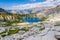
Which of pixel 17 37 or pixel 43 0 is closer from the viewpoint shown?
pixel 17 37

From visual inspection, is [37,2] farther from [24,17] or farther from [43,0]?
[24,17]

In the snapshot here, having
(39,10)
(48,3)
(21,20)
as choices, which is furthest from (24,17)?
(48,3)

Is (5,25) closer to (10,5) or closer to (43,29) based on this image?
(10,5)

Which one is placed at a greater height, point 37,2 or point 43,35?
point 37,2

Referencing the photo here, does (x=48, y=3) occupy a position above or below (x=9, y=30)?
above

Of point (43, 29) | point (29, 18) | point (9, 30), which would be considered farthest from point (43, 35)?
point (9, 30)

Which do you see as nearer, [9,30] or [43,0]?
[9,30]

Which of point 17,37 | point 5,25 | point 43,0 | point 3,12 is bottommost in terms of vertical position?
point 17,37

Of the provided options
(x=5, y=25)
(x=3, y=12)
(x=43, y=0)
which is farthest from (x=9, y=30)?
(x=43, y=0)

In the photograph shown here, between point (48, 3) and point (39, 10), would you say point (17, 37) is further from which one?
point (48, 3)
